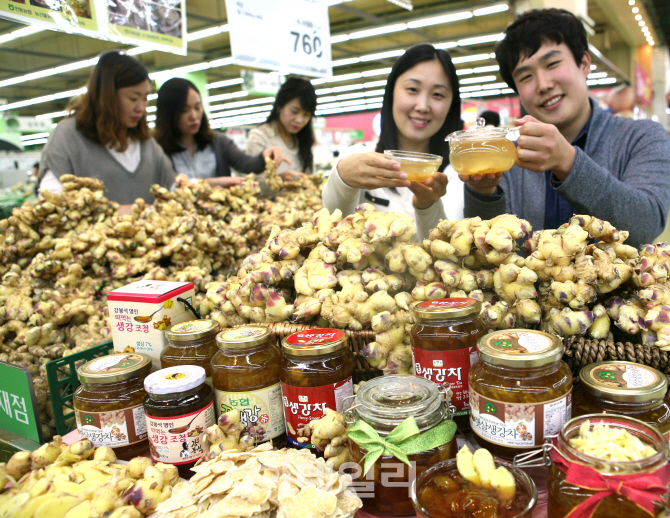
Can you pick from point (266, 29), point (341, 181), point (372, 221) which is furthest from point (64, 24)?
point (372, 221)

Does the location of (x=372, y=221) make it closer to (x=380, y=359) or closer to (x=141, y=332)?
(x=380, y=359)

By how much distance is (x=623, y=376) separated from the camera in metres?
0.73

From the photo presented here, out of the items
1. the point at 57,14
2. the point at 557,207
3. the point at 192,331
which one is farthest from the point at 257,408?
the point at 57,14

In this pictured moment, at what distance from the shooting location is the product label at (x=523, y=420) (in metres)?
0.69

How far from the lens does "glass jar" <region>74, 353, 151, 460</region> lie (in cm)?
91

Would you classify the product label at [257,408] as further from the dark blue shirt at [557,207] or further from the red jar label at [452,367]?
the dark blue shirt at [557,207]

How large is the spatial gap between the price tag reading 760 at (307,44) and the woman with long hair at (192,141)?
2.91 feet

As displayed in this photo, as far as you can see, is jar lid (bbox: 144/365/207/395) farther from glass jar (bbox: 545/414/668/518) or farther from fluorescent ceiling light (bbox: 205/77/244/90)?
fluorescent ceiling light (bbox: 205/77/244/90)

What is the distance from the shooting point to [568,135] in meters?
1.87

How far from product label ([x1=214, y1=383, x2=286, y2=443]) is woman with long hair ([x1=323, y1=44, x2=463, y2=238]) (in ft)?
2.61

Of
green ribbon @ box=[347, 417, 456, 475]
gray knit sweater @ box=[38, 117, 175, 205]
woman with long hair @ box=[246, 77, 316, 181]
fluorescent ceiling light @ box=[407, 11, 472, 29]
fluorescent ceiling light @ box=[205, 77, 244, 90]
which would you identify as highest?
fluorescent ceiling light @ box=[205, 77, 244, 90]

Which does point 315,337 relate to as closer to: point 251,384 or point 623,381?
point 251,384

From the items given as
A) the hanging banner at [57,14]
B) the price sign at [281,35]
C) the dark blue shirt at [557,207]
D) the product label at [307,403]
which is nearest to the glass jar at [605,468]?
the product label at [307,403]

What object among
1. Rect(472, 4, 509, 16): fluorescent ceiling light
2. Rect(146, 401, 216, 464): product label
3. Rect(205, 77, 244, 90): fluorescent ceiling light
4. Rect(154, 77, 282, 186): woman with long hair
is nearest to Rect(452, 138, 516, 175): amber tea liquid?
Rect(146, 401, 216, 464): product label
